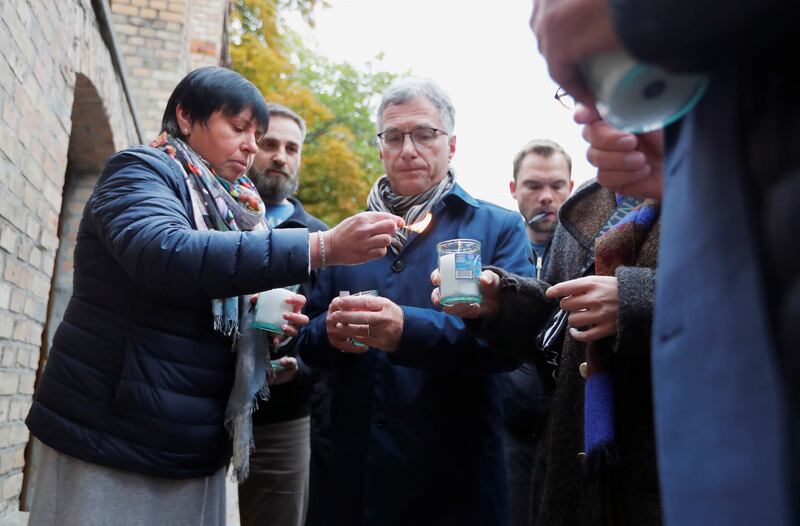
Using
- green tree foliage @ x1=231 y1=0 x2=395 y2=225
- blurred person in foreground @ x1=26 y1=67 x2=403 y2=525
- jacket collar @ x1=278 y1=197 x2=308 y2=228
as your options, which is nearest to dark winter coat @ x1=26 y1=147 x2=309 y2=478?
blurred person in foreground @ x1=26 y1=67 x2=403 y2=525

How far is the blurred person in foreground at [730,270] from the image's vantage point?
66cm

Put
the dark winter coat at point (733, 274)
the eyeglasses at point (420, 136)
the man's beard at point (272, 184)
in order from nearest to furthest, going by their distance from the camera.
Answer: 1. the dark winter coat at point (733, 274)
2. the eyeglasses at point (420, 136)
3. the man's beard at point (272, 184)

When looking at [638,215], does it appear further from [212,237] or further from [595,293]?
[212,237]

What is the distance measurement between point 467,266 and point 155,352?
3.06 ft

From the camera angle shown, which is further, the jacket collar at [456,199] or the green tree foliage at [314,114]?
the green tree foliage at [314,114]

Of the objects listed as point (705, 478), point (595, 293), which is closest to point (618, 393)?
point (595, 293)

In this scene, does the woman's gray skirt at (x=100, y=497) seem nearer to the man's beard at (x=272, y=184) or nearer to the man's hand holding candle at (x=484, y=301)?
the man's hand holding candle at (x=484, y=301)

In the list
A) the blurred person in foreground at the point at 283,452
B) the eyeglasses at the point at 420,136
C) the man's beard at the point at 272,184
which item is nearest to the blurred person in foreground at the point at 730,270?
the eyeglasses at the point at 420,136

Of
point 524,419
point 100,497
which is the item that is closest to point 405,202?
point 524,419

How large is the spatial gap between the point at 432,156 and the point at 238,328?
1117 mm

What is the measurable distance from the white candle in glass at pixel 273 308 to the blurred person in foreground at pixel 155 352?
0.11 m

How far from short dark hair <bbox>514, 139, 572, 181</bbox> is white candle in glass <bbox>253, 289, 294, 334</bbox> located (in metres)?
2.53

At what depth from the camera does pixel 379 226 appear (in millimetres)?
2109

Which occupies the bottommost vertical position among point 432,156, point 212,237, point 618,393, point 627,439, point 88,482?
point 88,482
